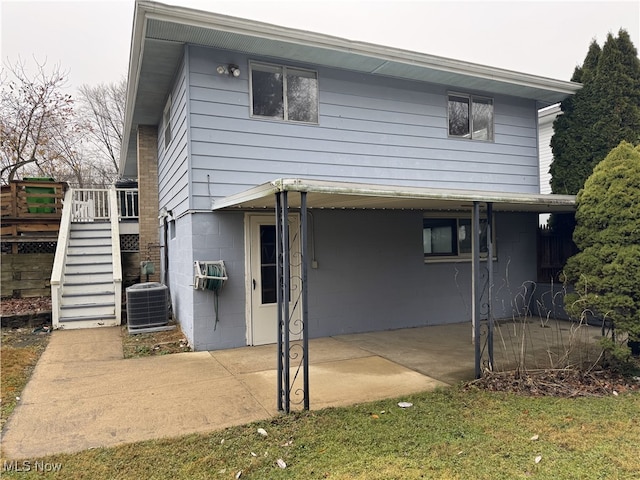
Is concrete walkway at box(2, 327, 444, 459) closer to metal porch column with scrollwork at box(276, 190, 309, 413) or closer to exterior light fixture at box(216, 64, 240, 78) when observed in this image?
metal porch column with scrollwork at box(276, 190, 309, 413)

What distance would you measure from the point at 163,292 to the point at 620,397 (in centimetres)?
682

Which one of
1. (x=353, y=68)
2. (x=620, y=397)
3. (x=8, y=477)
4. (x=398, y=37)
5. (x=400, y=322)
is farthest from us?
(x=398, y=37)

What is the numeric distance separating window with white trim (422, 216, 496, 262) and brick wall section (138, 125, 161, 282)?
21.1ft

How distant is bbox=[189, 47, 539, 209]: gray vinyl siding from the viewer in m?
6.66

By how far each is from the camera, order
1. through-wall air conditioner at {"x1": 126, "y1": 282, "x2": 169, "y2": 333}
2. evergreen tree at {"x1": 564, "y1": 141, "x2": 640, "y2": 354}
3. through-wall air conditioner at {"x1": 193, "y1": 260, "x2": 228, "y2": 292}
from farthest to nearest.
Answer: through-wall air conditioner at {"x1": 126, "y1": 282, "x2": 169, "y2": 333} < through-wall air conditioner at {"x1": 193, "y1": 260, "x2": 228, "y2": 292} < evergreen tree at {"x1": 564, "y1": 141, "x2": 640, "y2": 354}

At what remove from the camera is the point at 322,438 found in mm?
3541

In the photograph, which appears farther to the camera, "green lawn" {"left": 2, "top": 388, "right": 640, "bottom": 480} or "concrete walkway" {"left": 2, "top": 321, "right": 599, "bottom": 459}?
"concrete walkway" {"left": 2, "top": 321, "right": 599, "bottom": 459}

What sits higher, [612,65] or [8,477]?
[612,65]

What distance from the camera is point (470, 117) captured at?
8984 mm

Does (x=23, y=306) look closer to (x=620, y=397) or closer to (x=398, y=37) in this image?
(x=620, y=397)

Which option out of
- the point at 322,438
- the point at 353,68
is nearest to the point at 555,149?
the point at 353,68

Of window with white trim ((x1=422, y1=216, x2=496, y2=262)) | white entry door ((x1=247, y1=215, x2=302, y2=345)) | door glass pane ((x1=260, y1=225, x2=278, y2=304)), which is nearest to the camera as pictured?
white entry door ((x1=247, y1=215, x2=302, y2=345))

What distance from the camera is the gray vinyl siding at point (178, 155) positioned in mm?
6680

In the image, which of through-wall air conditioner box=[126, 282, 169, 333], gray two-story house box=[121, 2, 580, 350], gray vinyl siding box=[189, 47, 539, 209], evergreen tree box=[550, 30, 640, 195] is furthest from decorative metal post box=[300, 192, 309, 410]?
evergreen tree box=[550, 30, 640, 195]
